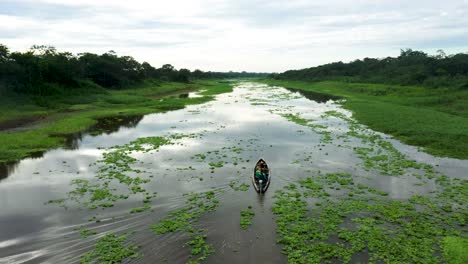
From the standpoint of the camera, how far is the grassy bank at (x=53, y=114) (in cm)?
3400

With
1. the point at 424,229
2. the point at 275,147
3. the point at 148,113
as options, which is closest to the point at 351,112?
the point at 275,147

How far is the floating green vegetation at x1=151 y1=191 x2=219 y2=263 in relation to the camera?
48.5 ft

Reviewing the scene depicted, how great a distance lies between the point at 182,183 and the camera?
23438 millimetres

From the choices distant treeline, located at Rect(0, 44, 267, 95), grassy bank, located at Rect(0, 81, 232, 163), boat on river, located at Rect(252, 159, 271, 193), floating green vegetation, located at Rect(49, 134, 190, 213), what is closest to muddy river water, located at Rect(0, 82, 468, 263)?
boat on river, located at Rect(252, 159, 271, 193)

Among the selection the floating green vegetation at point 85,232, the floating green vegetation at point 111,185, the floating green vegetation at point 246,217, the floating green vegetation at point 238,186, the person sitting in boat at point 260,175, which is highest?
the person sitting in boat at point 260,175

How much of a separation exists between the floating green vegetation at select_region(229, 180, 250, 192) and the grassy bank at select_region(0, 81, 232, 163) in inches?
808

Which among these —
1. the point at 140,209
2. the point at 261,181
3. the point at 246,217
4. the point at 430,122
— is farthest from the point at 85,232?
the point at 430,122

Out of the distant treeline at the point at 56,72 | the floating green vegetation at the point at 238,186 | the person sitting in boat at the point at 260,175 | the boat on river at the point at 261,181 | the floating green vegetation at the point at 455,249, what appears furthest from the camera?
the distant treeline at the point at 56,72

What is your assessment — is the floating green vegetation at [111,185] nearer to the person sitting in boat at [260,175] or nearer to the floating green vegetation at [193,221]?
the floating green vegetation at [193,221]

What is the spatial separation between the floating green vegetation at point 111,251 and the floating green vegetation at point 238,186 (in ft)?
28.5

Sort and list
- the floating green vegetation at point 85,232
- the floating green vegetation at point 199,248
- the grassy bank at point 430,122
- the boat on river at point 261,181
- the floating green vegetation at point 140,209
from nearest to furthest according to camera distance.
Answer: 1. the floating green vegetation at point 199,248
2. the floating green vegetation at point 85,232
3. the floating green vegetation at point 140,209
4. the boat on river at point 261,181
5. the grassy bank at point 430,122

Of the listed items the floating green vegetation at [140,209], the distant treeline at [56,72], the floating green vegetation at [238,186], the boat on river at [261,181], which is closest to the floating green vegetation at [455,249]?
the boat on river at [261,181]

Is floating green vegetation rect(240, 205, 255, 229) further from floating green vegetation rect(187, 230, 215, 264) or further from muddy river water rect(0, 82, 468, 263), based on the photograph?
floating green vegetation rect(187, 230, 215, 264)

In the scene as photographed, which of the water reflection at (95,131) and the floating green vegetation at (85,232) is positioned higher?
the water reflection at (95,131)
